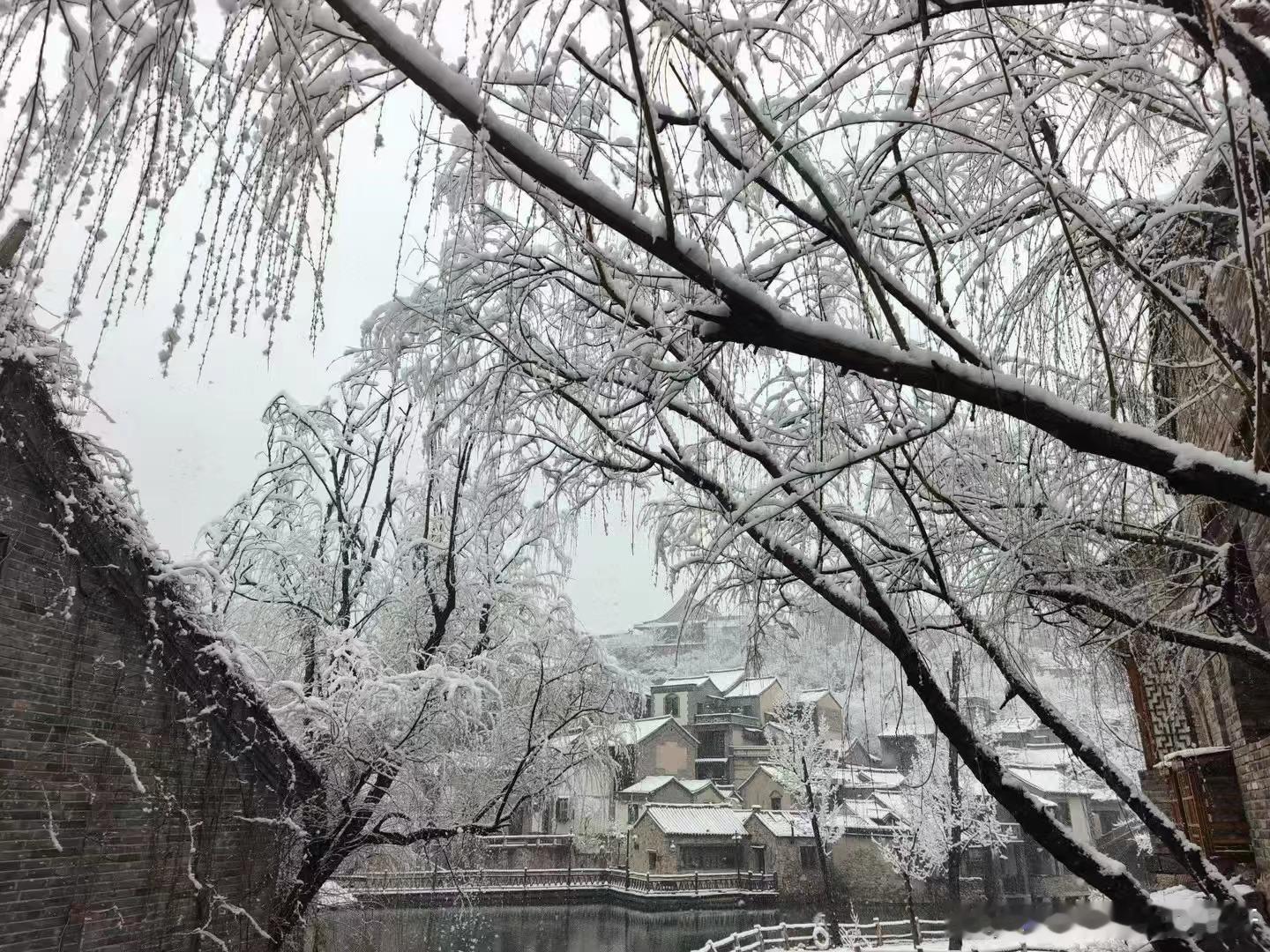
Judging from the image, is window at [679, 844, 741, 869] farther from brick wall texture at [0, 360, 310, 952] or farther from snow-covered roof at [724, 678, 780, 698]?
brick wall texture at [0, 360, 310, 952]

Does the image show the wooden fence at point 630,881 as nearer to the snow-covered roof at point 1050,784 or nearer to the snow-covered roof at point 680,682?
the snow-covered roof at point 1050,784

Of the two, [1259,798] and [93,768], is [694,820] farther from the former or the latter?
[93,768]

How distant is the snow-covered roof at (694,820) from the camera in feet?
123

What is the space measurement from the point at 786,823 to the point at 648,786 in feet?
24.0

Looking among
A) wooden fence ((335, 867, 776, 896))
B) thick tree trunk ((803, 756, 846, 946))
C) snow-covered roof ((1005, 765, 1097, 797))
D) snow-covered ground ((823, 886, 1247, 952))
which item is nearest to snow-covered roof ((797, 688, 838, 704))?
snow-covered roof ((1005, 765, 1097, 797))

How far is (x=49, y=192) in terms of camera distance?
1.95 m

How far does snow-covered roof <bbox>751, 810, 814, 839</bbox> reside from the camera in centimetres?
3644

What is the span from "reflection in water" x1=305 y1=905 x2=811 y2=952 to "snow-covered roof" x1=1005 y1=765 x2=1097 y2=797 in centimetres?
1181

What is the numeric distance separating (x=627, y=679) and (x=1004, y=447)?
39.6 feet

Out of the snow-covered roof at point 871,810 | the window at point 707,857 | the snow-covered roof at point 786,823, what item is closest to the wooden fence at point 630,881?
the window at point 707,857

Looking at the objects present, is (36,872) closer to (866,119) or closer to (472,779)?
(472,779)

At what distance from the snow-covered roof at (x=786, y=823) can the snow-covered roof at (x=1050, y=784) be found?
949cm

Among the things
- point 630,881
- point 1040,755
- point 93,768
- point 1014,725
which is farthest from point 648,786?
point 93,768

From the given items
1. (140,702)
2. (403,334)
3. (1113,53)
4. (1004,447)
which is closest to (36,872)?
(140,702)
